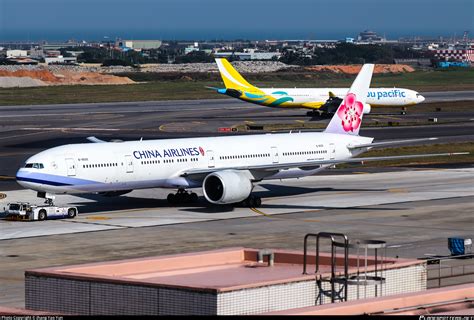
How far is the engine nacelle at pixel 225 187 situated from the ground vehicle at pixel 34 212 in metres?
8.68

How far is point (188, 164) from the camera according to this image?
2697 inches

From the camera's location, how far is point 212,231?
60406 mm

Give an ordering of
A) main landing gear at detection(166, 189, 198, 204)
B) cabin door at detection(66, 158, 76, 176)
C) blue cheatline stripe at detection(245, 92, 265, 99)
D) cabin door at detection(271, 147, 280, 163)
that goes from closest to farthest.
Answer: cabin door at detection(66, 158, 76, 176) → main landing gear at detection(166, 189, 198, 204) → cabin door at detection(271, 147, 280, 163) → blue cheatline stripe at detection(245, 92, 265, 99)

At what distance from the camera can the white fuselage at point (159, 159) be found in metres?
63.9

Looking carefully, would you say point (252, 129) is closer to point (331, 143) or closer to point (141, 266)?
point (331, 143)

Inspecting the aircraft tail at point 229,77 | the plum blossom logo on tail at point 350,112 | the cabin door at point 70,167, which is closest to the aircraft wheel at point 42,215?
the cabin door at point 70,167

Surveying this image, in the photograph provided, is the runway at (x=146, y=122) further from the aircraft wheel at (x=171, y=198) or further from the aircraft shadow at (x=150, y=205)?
the aircraft wheel at (x=171, y=198)

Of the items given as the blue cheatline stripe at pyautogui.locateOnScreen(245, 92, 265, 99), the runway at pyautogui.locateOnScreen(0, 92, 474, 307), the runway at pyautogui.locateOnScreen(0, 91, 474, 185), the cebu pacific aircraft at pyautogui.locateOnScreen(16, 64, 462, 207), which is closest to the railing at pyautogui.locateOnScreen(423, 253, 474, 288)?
the runway at pyautogui.locateOnScreen(0, 92, 474, 307)

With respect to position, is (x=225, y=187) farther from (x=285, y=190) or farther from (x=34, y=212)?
(x=285, y=190)

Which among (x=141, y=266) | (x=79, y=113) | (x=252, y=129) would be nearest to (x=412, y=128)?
(x=252, y=129)

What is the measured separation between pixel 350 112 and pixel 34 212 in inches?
1039

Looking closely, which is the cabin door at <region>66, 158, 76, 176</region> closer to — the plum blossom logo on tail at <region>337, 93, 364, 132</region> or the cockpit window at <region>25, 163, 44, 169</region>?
the cockpit window at <region>25, 163, 44, 169</region>

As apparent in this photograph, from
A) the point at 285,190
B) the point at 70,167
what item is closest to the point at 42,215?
the point at 70,167

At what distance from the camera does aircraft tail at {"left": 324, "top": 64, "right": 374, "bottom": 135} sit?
A: 3108 inches
